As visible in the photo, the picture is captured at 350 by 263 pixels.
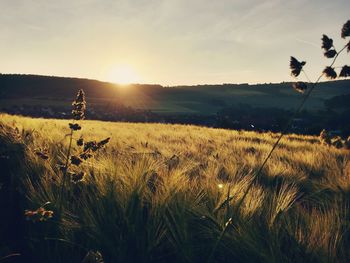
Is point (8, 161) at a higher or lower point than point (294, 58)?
lower

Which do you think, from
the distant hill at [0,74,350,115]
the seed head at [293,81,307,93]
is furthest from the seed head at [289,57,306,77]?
the distant hill at [0,74,350,115]

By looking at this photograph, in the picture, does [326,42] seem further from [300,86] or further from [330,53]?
[300,86]

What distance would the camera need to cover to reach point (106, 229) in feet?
7.81

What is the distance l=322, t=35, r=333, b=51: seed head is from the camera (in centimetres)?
212

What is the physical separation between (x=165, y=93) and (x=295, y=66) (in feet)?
274

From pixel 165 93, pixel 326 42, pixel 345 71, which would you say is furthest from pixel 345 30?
pixel 165 93

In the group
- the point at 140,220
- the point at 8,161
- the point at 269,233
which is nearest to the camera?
the point at 269,233

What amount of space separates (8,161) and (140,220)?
2.43m

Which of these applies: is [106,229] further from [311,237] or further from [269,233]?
[311,237]

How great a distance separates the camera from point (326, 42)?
2.13 metres

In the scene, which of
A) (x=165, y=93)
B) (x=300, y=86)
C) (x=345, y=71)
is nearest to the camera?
(x=345, y=71)

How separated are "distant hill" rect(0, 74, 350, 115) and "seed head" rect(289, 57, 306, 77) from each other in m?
60.2

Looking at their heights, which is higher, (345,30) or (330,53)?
(345,30)

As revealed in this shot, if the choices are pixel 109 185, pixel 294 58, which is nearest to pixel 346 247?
pixel 294 58
